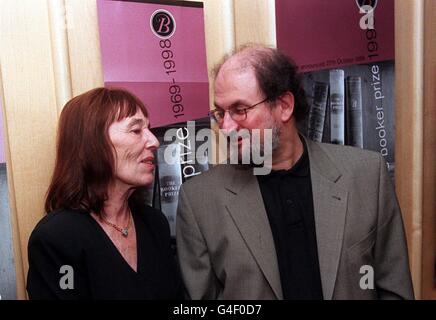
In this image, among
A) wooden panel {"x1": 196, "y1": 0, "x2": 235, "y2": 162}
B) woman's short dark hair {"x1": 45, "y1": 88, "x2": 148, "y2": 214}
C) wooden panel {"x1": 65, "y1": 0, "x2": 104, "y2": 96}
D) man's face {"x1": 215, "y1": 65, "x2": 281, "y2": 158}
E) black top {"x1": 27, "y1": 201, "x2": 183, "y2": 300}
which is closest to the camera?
black top {"x1": 27, "y1": 201, "x2": 183, "y2": 300}

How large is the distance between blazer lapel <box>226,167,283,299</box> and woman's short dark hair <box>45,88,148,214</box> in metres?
0.42

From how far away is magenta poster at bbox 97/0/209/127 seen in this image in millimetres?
1635

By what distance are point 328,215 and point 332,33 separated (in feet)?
3.01

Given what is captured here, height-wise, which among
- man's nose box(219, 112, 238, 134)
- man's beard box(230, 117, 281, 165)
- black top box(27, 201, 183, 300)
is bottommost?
black top box(27, 201, 183, 300)

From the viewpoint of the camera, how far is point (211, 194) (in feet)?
4.98

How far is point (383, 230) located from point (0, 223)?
4.32 ft

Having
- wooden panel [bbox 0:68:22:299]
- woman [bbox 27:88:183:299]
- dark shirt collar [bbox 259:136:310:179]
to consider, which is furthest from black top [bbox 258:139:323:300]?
wooden panel [bbox 0:68:22:299]

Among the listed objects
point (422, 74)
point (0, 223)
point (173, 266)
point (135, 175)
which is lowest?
point (173, 266)

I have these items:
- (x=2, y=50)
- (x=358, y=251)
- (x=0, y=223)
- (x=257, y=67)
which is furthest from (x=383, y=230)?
(x=2, y=50)

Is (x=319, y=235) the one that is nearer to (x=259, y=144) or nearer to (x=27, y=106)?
(x=259, y=144)

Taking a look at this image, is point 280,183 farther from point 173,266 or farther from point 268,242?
point 173,266

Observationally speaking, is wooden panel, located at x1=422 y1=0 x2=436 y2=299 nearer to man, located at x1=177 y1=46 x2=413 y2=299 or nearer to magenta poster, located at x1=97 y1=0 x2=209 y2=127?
man, located at x1=177 y1=46 x2=413 y2=299

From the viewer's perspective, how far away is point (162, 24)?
1.73m

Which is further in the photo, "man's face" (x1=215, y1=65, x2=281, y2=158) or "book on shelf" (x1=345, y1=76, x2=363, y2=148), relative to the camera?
"book on shelf" (x1=345, y1=76, x2=363, y2=148)
